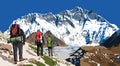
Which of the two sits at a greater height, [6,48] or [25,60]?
[6,48]

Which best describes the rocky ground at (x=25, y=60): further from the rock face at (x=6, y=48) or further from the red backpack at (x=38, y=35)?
the red backpack at (x=38, y=35)

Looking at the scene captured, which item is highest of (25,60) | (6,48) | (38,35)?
(38,35)

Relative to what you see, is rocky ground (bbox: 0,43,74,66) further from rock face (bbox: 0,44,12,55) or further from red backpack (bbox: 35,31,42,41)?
red backpack (bbox: 35,31,42,41)

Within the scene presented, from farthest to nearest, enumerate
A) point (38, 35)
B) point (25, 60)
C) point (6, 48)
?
point (38, 35) → point (6, 48) → point (25, 60)

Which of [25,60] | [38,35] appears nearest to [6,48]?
[25,60]

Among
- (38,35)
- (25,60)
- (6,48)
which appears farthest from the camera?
(38,35)

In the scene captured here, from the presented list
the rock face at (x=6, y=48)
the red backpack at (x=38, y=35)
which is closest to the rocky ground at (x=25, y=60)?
the rock face at (x=6, y=48)

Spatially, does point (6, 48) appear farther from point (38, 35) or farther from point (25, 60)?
point (38, 35)

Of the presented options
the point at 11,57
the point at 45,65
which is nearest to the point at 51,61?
the point at 45,65

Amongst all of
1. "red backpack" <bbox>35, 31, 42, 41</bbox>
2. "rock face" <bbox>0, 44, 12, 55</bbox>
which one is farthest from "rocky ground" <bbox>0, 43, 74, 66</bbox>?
"red backpack" <bbox>35, 31, 42, 41</bbox>

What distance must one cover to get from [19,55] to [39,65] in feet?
7.66

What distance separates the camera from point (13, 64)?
3575cm

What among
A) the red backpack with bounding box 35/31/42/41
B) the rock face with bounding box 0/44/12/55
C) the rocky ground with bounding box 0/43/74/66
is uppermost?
the red backpack with bounding box 35/31/42/41

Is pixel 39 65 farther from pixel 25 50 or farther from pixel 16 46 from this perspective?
pixel 25 50
